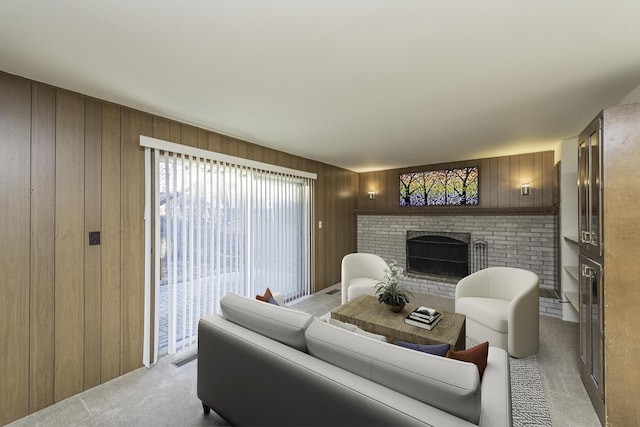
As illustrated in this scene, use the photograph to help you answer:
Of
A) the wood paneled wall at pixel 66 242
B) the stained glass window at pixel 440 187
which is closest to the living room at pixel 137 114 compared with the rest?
the wood paneled wall at pixel 66 242

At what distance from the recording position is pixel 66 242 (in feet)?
6.95

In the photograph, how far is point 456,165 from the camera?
4891mm

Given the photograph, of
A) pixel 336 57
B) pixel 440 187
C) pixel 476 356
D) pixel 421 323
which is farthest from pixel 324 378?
pixel 440 187

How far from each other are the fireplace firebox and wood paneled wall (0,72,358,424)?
4.54 meters

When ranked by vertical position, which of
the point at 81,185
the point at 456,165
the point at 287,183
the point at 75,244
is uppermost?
the point at 456,165

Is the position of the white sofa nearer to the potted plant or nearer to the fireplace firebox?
the potted plant

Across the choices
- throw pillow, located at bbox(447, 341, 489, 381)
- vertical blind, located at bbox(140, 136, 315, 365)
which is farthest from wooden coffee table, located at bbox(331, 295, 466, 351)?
vertical blind, located at bbox(140, 136, 315, 365)

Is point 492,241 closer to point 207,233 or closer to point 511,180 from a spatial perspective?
point 511,180

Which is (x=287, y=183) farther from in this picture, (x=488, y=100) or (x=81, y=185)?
(x=488, y=100)

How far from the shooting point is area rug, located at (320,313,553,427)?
73.6 inches

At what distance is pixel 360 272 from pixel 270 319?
2.62 m

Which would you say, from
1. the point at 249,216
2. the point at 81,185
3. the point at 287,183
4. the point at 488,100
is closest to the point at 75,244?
the point at 81,185

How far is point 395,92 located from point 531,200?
11.8 feet

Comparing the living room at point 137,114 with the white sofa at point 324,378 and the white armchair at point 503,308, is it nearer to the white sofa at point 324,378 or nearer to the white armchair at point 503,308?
the white armchair at point 503,308
